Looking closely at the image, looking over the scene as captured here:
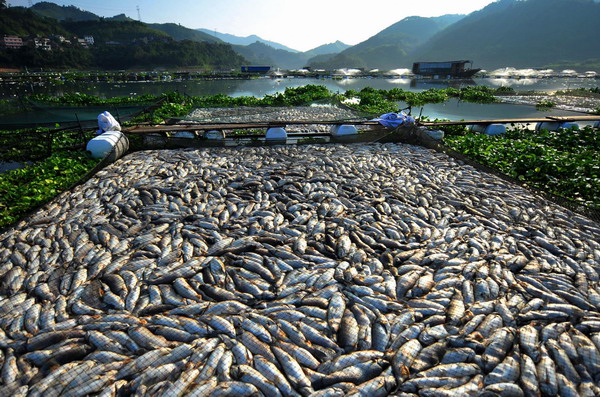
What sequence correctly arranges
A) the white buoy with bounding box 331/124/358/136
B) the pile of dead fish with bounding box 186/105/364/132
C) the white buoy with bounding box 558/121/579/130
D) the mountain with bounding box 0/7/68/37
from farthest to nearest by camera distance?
the mountain with bounding box 0/7/68/37 → the pile of dead fish with bounding box 186/105/364/132 → the white buoy with bounding box 558/121/579/130 → the white buoy with bounding box 331/124/358/136

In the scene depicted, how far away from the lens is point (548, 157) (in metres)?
10.4

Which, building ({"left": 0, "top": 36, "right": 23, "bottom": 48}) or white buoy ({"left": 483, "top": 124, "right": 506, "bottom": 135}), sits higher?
building ({"left": 0, "top": 36, "right": 23, "bottom": 48})

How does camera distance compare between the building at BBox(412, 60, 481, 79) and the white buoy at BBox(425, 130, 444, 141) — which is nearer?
the white buoy at BBox(425, 130, 444, 141)

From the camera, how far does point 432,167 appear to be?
968 cm

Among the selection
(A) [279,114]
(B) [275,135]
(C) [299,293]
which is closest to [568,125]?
(B) [275,135]

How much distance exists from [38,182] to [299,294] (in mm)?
9615

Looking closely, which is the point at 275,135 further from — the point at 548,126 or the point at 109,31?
the point at 109,31

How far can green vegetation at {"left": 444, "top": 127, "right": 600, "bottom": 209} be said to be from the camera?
337 inches

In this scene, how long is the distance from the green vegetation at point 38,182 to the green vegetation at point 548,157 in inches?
568

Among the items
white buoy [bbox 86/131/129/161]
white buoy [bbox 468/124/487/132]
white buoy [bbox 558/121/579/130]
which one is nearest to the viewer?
white buoy [bbox 86/131/129/161]

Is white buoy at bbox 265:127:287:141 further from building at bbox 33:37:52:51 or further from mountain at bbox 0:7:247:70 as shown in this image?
building at bbox 33:37:52:51

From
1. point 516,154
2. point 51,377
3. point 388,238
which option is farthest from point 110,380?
point 516,154

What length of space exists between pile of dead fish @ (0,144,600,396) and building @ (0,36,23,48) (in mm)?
121023

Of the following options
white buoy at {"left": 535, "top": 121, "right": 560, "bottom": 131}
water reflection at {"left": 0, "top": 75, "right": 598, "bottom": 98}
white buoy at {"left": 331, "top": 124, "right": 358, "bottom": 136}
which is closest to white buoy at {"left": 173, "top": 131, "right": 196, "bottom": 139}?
white buoy at {"left": 331, "top": 124, "right": 358, "bottom": 136}
